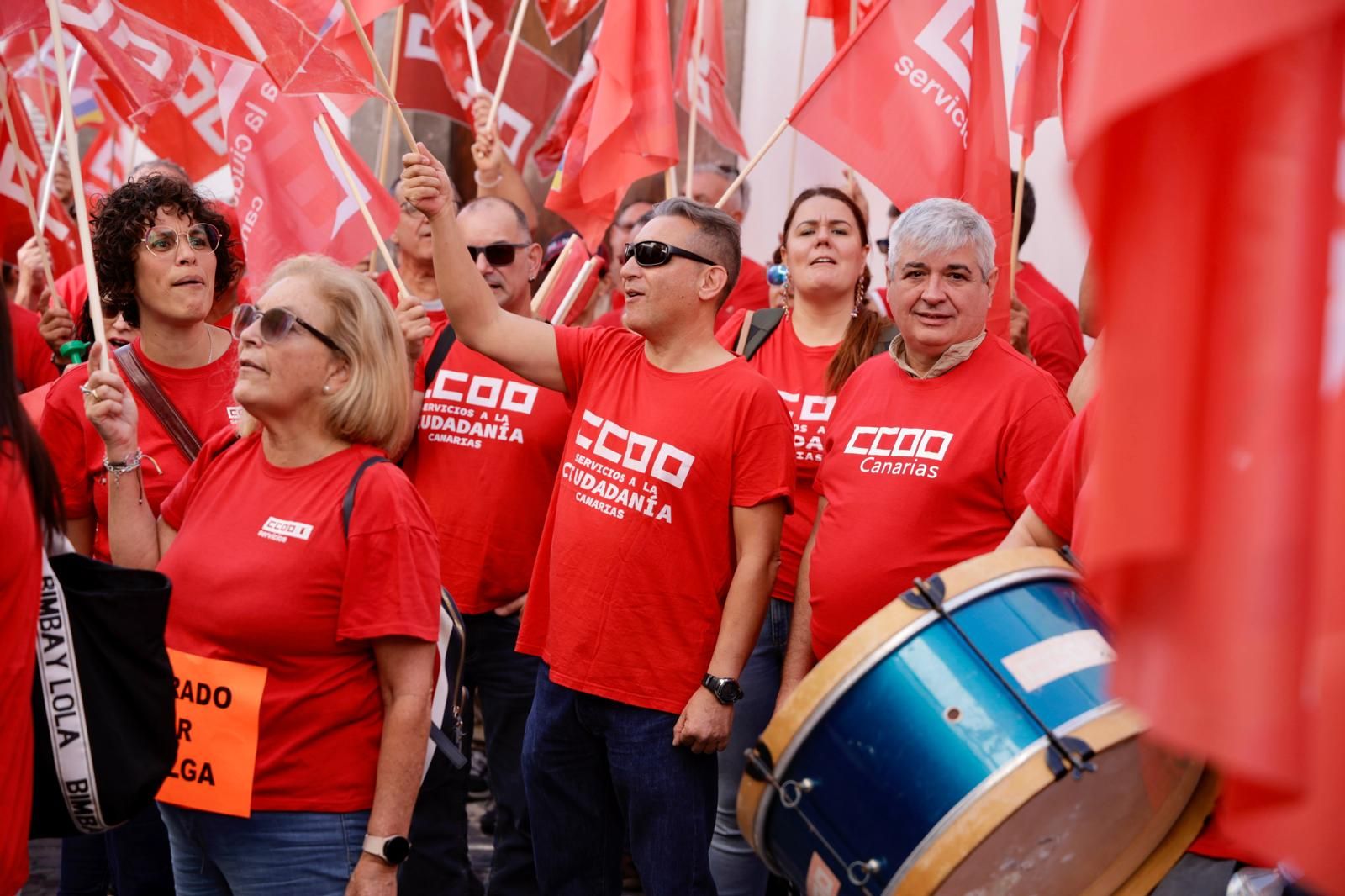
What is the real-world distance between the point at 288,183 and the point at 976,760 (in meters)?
3.37

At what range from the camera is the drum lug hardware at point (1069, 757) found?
8.53 feet

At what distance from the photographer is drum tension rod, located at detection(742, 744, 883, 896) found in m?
2.74

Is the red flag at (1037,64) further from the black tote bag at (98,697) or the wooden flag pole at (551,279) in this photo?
the black tote bag at (98,697)

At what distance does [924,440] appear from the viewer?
13.0 ft

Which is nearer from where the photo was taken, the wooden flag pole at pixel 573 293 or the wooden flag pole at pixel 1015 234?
the wooden flag pole at pixel 1015 234

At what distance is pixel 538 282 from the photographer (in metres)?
6.41

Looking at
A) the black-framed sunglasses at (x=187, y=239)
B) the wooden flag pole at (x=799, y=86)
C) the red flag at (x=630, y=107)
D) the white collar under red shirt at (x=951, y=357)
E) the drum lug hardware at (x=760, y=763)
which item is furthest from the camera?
the wooden flag pole at (x=799, y=86)

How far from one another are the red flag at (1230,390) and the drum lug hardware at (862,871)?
166 centimetres

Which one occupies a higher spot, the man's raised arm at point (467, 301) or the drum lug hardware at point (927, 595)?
the man's raised arm at point (467, 301)

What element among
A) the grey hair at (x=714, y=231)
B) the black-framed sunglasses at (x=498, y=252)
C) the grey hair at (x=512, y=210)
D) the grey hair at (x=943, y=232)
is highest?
the grey hair at (x=943, y=232)

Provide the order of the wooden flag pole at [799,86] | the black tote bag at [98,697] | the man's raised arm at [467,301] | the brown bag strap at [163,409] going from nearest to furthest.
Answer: the black tote bag at [98,697]
the man's raised arm at [467,301]
the brown bag strap at [163,409]
the wooden flag pole at [799,86]

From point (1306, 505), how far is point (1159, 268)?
0.21 metres

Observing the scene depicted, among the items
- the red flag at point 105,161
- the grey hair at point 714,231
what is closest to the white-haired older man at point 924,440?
the grey hair at point 714,231

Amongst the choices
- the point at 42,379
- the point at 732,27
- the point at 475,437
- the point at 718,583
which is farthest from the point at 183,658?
the point at 732,27
